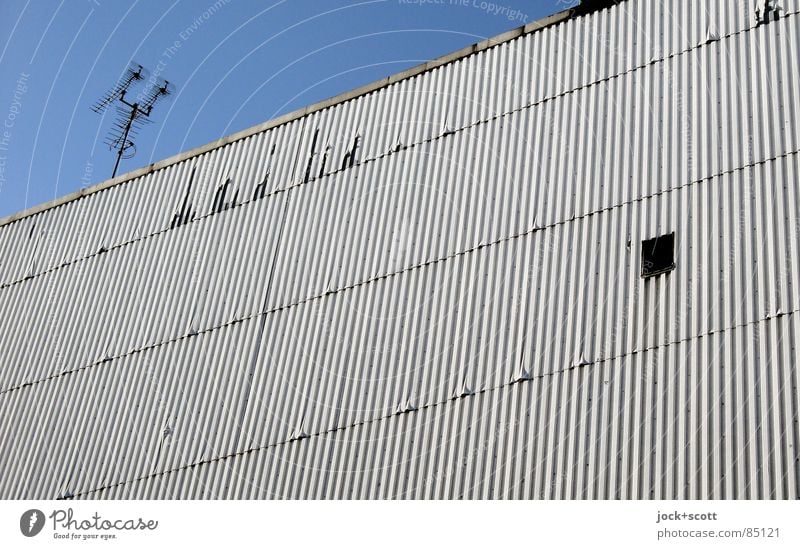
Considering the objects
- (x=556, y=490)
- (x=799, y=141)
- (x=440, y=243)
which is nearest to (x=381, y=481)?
(x=556, y=490)

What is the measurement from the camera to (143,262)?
28.7m

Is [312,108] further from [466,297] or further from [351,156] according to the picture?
[466,297]

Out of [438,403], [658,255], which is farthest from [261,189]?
[658,255]

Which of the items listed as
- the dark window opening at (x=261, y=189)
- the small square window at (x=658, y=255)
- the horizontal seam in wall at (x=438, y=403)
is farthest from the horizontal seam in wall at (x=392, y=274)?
the dark window opening at (x=261, y=189)

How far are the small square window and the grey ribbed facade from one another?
0.19 meters

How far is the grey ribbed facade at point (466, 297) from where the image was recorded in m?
18.6

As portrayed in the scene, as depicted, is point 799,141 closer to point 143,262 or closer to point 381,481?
point 381,481

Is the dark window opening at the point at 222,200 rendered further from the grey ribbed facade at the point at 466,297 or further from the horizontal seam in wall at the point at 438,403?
the horizontal seam in wall at the point at 438,403

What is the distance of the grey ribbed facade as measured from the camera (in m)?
18.6
